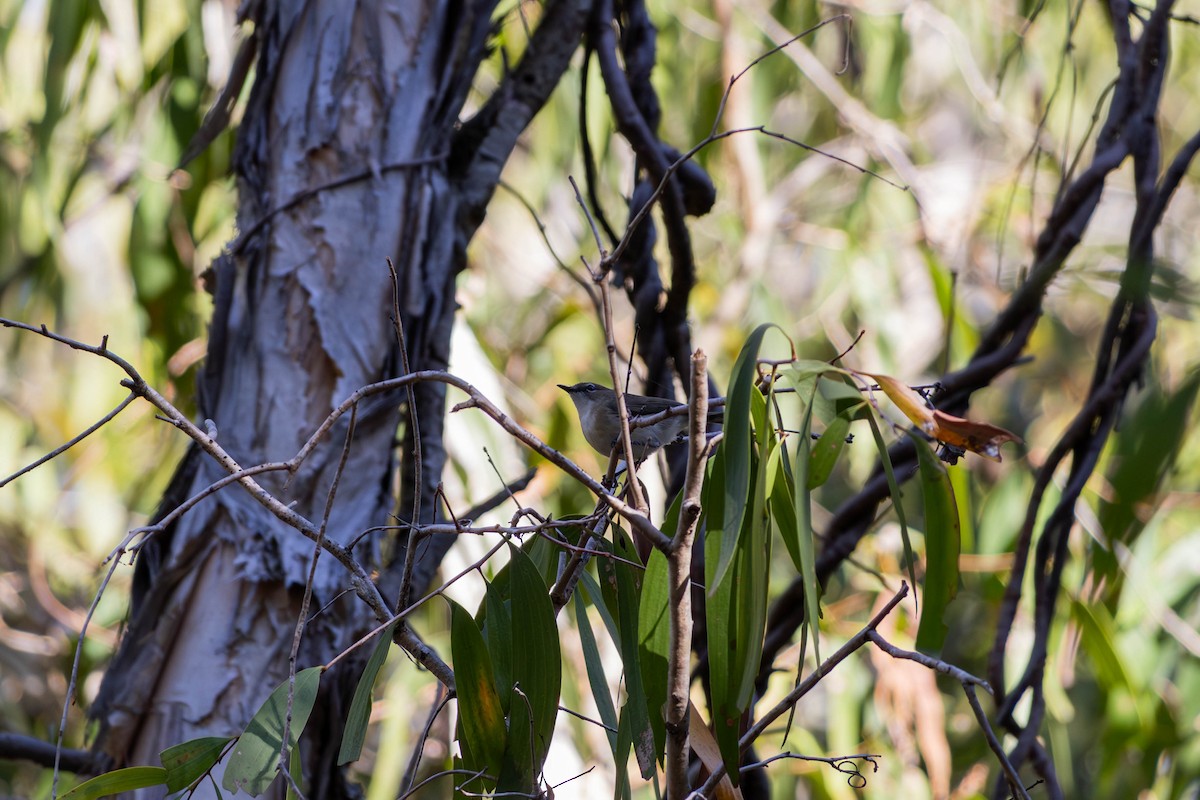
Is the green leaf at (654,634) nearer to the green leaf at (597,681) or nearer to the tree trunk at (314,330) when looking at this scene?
the green leaf at (597,681)

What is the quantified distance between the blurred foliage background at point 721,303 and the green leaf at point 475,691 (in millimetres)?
866

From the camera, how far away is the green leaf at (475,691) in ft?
4.10

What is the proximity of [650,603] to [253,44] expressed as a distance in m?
1.47

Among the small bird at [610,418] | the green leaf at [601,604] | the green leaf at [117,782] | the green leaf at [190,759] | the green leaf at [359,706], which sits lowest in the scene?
the green leaf at [117,782]

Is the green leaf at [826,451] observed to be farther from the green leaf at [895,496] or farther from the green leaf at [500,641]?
the green leaf at [500,641]

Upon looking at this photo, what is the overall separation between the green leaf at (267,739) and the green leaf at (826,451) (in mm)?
618

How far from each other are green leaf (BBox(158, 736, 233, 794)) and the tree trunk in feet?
1.41

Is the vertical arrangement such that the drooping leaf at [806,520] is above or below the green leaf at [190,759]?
above

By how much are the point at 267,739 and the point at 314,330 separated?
0.78 metres

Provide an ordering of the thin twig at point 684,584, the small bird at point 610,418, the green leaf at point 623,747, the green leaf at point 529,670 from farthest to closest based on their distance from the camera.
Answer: the small bird at point 610,418 → the green leaf at point 529,670 → the green leaf at point 623,747 → the thin twig at point 684,584

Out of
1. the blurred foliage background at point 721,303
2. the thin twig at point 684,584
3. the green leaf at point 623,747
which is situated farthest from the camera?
the blurred foliage background at point 721,303

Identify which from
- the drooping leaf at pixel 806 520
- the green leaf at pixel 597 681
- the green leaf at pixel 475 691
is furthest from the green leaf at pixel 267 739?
the drooping leaf at pixel 806 520

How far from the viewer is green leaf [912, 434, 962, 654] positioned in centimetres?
108

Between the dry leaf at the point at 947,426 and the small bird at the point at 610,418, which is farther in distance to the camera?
the small bird at the point at 610,418
